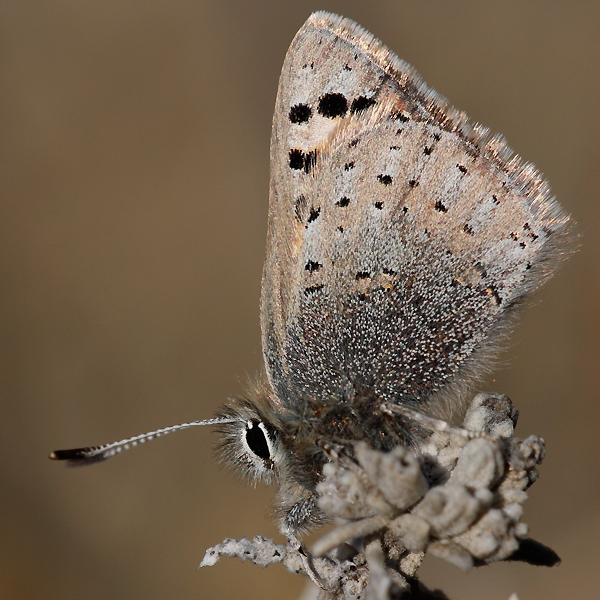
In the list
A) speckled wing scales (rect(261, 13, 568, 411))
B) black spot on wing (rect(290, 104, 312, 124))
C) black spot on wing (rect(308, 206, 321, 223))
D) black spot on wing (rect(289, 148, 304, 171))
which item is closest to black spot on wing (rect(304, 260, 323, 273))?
speckled wing scales (rect(261, 13, 568, 411))

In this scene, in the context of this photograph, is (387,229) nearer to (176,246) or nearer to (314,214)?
(314,214)

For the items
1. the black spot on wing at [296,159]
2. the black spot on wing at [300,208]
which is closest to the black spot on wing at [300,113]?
the black spot on wing at [296,159]

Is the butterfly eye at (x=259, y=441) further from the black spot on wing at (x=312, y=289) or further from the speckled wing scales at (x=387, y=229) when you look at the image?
the black spot on wing at (x=312, y=289)

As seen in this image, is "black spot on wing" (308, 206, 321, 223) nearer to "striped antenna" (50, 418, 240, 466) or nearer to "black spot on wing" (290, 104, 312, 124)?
"black spot on wing" (290, 104, 312, 124)

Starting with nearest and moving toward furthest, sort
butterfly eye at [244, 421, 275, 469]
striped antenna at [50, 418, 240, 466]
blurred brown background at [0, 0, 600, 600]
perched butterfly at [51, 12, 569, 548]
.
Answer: striped antenna at [50, 418, 240, 466]
butterfly eye at [244, 421, 275, 469]
perched butterfly at [51, 12, 569, 548]
blurred brown background at [0, 0, 600, 600]

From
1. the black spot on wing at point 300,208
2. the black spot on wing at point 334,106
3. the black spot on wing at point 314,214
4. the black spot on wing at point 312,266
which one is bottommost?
the black spot on wing at point 312,266

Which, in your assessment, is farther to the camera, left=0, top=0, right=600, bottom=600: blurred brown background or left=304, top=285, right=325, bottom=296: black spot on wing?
left=0, top=0, right=600, bottom=600: blurred brown background

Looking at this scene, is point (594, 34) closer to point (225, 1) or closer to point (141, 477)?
point (225, 1)

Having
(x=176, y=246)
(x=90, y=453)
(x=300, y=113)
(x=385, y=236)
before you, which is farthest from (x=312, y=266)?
(x=176, y=246)
